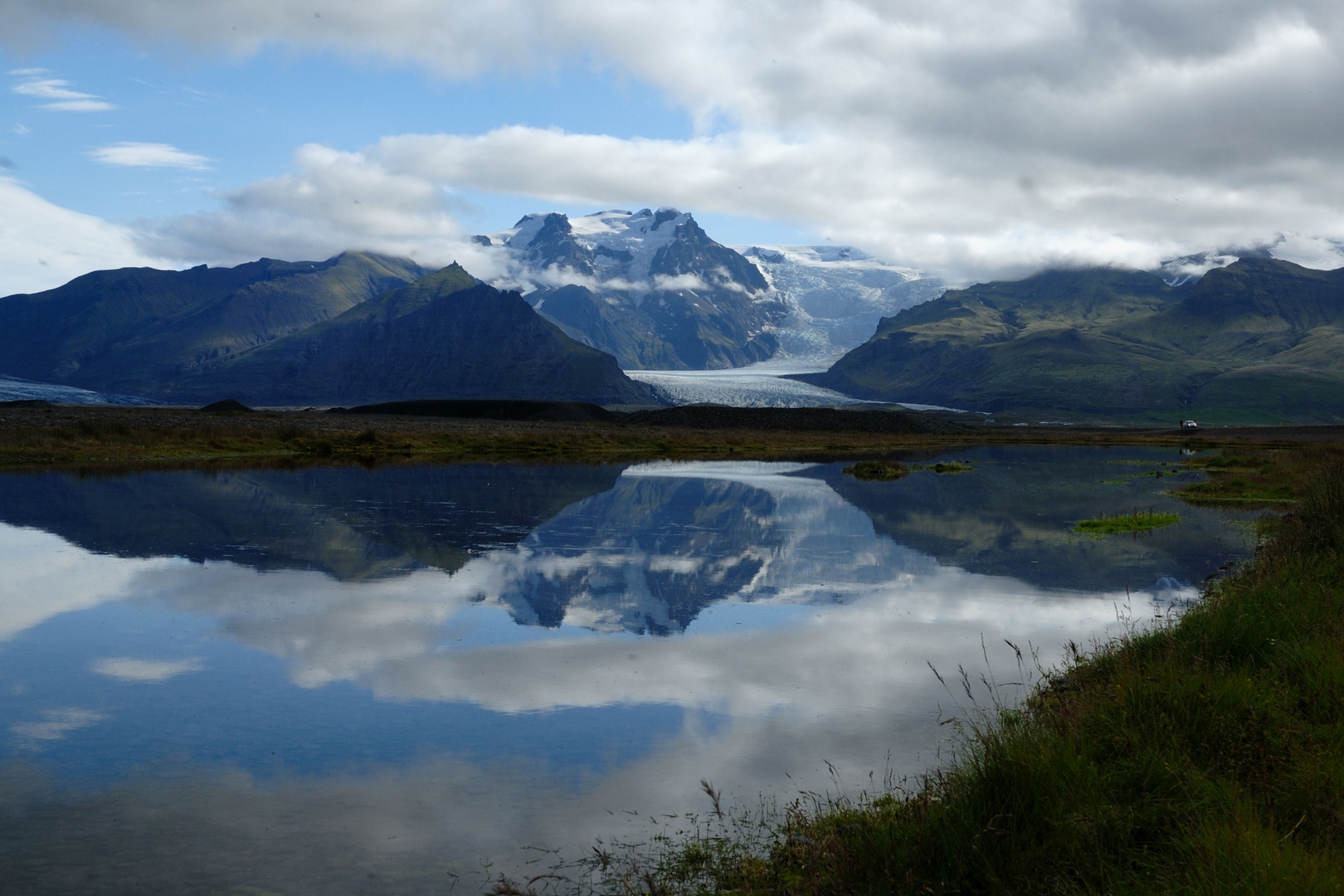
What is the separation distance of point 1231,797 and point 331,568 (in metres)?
17.6

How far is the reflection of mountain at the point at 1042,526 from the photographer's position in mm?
21156

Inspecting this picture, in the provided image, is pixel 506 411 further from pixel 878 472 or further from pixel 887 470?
pixel 878 472

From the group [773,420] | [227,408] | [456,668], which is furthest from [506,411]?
[456,668]

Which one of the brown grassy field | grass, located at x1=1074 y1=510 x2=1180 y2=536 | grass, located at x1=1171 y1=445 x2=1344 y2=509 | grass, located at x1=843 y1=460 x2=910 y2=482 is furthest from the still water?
the brown grassy field

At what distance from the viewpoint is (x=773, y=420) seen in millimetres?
116875

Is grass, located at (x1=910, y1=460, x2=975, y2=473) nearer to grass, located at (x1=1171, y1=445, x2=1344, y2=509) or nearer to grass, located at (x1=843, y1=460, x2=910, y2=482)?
grass, located at (x1=843, y1=460, x2=910, y2=482)

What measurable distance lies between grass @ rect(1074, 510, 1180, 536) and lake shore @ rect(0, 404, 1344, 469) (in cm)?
4000

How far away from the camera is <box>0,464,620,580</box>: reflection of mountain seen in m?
21.9

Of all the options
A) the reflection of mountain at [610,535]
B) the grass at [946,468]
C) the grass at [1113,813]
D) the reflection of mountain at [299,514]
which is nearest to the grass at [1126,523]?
the reflection of mountain at [610,535]

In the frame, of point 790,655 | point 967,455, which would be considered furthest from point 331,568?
point 967,455

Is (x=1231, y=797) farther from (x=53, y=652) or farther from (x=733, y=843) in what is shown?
(x=53, y=652)

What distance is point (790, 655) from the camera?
13.4 meters

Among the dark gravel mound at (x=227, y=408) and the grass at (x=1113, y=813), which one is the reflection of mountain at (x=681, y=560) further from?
the dark gravel mound at (x=227, y=408)

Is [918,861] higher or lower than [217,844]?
higher
